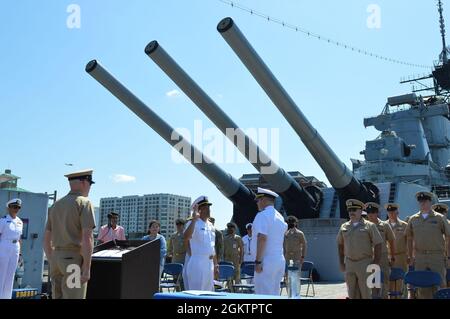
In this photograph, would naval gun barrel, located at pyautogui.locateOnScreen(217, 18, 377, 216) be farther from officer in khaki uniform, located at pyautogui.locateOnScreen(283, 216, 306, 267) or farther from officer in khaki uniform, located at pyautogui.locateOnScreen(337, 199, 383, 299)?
officer in khaki uniform, located at pyautogui.locateOnScreen(337, 199, 383, 299)

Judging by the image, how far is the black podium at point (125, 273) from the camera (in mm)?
3395

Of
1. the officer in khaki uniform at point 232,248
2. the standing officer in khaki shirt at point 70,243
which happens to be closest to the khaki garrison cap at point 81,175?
the standing officer in khaki shirt at point 70,243

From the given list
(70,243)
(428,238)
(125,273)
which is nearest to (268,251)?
(125,273)

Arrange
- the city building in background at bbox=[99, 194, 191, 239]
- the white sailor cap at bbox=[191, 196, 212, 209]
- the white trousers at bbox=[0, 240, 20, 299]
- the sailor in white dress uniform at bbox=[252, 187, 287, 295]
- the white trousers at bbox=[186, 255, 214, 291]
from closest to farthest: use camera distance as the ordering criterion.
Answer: the sailor in white dress uniform at bbox=[252, 187, 287, 295] < the white trousers at bbox=[186, 255, 214, 291] < the white sailor cap at bbox=[191, 196, 212, 209] < the white trousers at bbox=[0, 240, 20, 299] < the city building in background at bbox=[99, 194, 191, 239]

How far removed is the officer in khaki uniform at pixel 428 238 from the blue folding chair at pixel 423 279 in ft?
2.06

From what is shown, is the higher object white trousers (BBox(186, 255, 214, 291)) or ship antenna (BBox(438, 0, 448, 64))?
ship antenna (BBox(438, 0, 448, 64))

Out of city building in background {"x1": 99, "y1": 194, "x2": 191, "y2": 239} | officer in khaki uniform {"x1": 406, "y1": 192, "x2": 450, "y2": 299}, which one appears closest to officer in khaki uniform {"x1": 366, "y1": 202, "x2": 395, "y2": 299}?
officer in khaki uniform {"x1": 406, "y1": 192, "x2": 450, "y2": 299}

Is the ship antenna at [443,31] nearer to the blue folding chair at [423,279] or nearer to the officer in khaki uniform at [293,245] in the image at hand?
the officer in khaki uniform at [293,245]

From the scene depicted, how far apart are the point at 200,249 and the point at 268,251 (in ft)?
2.37

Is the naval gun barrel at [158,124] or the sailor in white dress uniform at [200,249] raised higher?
the naval gun barrel at [158,124]

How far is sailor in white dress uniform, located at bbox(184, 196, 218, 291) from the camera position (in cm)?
470

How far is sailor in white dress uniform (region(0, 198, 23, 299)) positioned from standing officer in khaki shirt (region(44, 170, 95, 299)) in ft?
6.99
